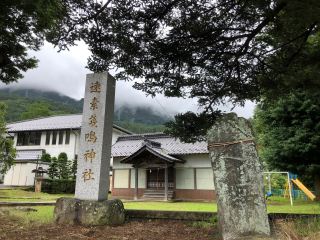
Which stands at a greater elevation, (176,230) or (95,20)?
(95,20)

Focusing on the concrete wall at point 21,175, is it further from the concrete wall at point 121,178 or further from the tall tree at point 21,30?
the tall tree at point 21,30

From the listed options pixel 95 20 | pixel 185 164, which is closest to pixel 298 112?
pixel 185 164

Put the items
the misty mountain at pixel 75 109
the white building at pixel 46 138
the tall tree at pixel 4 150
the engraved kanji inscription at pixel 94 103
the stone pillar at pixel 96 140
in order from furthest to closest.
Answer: the misty mountain at pixel 75 109, the white building at pixel 46 138, the tall tree at pixel 4 150, the engraved kanji inscription at pixel 94 103, the stone pillar at pixel 96 140

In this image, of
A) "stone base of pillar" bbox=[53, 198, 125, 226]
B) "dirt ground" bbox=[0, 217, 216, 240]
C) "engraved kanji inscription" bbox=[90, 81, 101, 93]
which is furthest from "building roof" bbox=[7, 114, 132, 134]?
"dirt ground" bbox=[0, 217, 216, 240]

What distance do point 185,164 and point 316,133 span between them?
7611 millimetres

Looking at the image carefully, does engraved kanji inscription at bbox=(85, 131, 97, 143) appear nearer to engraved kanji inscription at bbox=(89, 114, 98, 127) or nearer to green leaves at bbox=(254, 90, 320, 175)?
engraved kanji inscription at bbox=(89, 114, 98, 127)

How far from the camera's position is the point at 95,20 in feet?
16.2

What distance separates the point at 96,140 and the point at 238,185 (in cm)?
345

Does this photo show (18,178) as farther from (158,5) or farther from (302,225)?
(302,225)

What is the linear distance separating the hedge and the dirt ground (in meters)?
13.1

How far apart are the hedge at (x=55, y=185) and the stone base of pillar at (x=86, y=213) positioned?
13520 millimetres

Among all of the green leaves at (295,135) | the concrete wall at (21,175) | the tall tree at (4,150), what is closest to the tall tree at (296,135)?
the green leaves at (295,135)

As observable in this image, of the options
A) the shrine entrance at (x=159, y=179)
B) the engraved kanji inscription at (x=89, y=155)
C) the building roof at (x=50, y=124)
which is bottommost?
the shrine entrance at (x=159, y=179)

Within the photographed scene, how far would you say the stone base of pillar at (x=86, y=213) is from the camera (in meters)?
4.44
